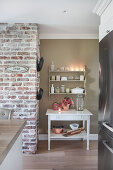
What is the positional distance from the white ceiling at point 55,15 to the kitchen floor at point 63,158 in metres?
2.42

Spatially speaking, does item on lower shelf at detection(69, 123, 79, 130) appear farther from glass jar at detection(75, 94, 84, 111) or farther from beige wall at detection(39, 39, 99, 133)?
beige wall at detection(39, 39, 99, 133)

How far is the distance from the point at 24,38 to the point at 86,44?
153 cm

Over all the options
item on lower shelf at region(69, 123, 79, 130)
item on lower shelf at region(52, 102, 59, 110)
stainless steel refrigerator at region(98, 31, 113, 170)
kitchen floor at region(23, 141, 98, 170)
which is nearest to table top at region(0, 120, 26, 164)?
stainless steel refrigerator at region(98, 31, 113, 170)

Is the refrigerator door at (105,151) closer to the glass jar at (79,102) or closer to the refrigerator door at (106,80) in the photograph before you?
the refrigerator door at (106,80)

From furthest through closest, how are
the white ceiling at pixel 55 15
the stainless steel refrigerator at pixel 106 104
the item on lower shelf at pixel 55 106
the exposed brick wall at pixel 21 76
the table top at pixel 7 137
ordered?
1. the item on lower shelf at pixel 55 106
2. the exposed brick wall at pixel 21 76
3. the white ceiling at pixel 55 15
4. the stainless steel refrigerator at pixel 106 104
5. the table top at pixel 7 137

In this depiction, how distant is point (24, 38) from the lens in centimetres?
316

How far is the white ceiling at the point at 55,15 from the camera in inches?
91.7

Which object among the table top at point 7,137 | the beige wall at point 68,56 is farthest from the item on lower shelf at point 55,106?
the table top at point 7,137

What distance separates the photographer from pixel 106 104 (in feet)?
6.79

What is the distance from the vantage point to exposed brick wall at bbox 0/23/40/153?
316 centimetres

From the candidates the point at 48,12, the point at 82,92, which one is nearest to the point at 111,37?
the point at 48,12

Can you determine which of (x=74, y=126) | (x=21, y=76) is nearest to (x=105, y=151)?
(x=74, y=126)

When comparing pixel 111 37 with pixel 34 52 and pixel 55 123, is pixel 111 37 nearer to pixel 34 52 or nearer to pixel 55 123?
pixel 34 52

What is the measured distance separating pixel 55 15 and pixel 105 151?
2.14 m
